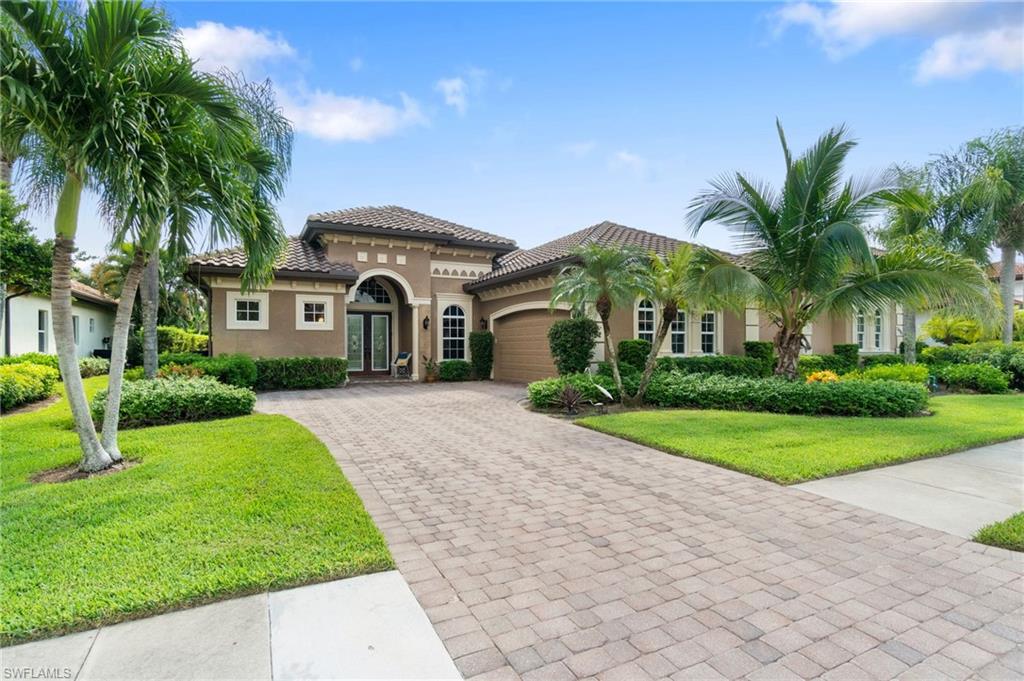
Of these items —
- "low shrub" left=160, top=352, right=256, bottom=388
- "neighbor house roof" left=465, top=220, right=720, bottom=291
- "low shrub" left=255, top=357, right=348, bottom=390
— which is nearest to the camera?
"low shrub" left=160, top=352, right=256, bottom=388

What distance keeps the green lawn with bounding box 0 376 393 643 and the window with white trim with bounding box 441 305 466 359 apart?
12623mm

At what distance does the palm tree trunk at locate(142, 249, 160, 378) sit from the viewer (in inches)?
471

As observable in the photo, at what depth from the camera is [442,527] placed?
4.61 meters

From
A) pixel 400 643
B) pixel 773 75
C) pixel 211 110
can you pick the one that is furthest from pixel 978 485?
pixel 211 110

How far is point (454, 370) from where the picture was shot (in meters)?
18.8

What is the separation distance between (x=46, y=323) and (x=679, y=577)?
77.7ft

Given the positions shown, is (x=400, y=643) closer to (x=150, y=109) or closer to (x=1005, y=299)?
(x=150, y=109)

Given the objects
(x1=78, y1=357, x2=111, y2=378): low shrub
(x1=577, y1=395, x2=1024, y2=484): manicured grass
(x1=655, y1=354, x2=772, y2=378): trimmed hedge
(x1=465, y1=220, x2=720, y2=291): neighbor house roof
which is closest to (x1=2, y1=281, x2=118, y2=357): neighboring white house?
(x1=78, y1=357, x2=111, y2=378): low shrub

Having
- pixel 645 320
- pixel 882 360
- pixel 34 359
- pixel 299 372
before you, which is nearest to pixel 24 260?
pixel 34 359

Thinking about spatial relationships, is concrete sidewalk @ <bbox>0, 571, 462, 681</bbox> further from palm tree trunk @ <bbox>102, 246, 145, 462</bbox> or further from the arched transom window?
the arched transom window

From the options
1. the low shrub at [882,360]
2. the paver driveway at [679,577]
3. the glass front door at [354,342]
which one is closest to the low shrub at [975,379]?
the low shrub at [882,360]

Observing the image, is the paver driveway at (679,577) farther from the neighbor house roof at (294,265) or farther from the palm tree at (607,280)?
the neighbor house roof at (294,265)
